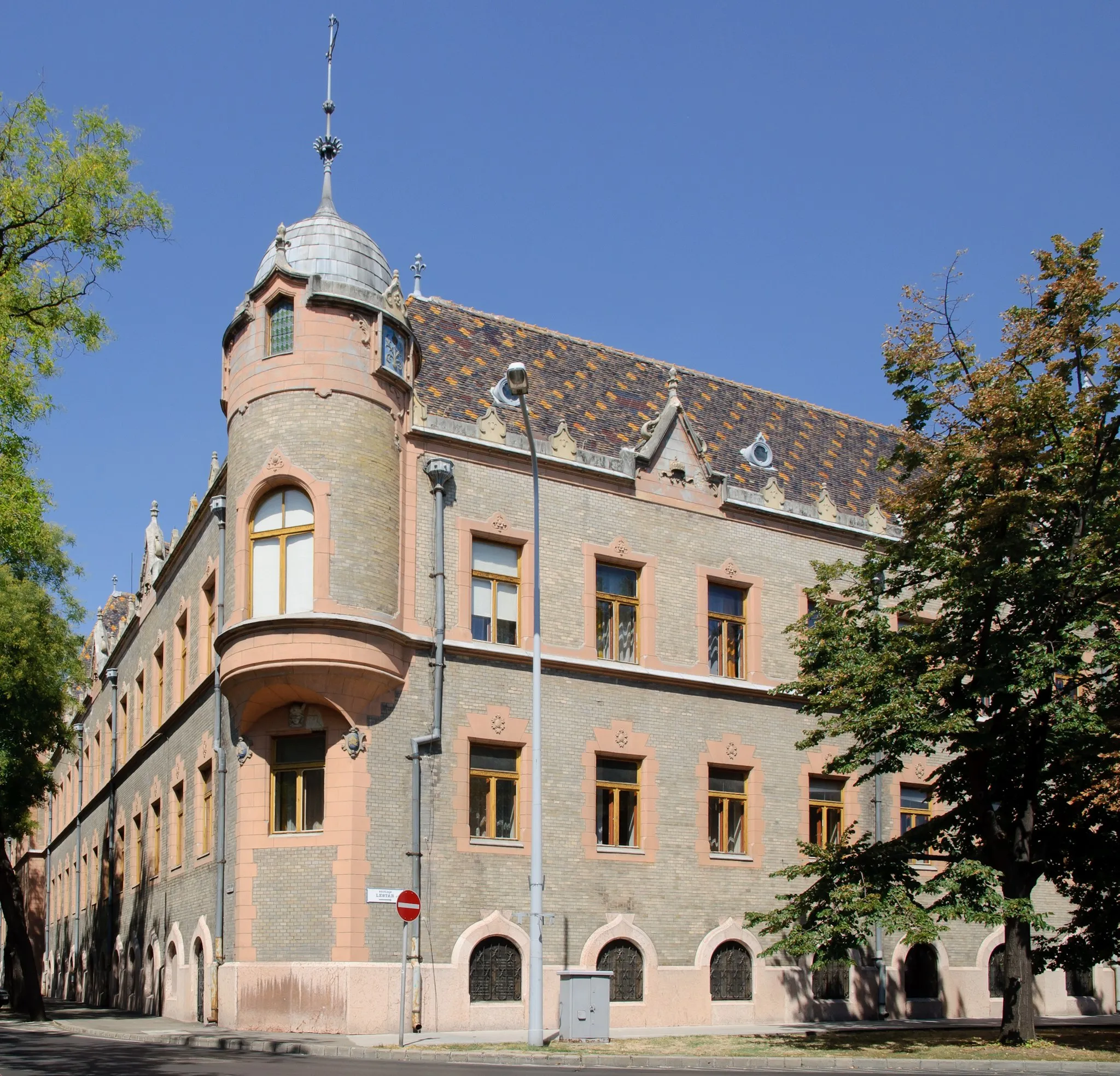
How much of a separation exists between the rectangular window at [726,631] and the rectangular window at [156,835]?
14.4 m

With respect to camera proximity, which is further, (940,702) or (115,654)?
(115,654)

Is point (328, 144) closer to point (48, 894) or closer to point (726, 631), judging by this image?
point (726, 631)

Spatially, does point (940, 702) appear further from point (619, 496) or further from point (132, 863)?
point (132, 863)

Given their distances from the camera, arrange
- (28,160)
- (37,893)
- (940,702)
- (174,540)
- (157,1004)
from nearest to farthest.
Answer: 1. (28,160)
2. (940,702)
3. (157,1004)
4. (174,540)
5. (37,893)

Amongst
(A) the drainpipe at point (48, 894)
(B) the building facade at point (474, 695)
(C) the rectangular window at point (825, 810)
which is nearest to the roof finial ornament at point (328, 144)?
(B) the building facade at point (474, 695)

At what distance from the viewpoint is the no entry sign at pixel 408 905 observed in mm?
22406

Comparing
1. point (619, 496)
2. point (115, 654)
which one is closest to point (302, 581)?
point (619, 496)

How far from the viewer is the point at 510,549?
97.5 feet

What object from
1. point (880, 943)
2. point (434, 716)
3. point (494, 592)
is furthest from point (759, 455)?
point (434, 716)

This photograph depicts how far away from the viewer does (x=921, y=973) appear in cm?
3331

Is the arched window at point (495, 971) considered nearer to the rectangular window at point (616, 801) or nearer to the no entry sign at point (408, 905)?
the rectangular window at point (616, 801)

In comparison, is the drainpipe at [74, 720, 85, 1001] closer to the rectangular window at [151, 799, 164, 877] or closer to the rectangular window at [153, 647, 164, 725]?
the rectangular window at [153, 647, 164, 725]

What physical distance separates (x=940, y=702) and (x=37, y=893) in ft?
192

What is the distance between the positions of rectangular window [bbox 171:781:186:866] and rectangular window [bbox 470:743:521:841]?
8682mm
